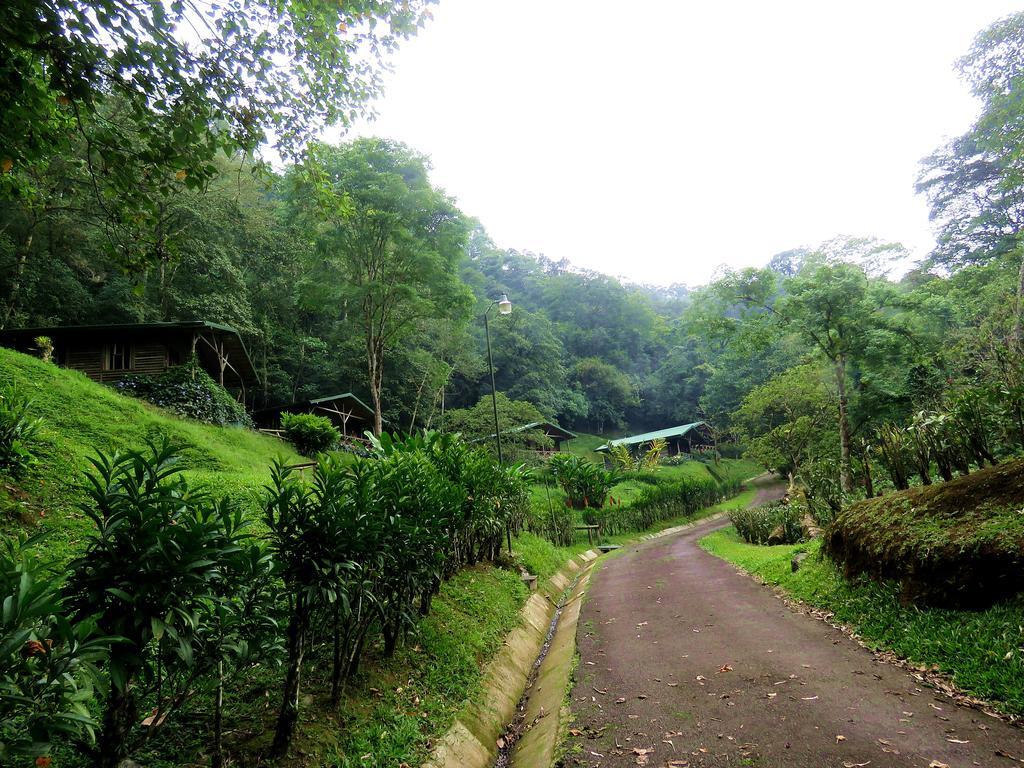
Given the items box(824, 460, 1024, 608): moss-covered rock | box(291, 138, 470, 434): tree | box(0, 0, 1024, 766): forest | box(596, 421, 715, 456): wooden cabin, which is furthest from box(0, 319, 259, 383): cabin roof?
box(596, 421, 715, 456): wooden cabin

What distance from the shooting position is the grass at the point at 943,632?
3826mm

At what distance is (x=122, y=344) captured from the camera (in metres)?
20.3

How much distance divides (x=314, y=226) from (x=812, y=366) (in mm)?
24866

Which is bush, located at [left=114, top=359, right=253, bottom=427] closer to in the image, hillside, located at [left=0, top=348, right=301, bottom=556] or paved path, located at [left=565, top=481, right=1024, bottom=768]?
hillside, located at [left=0, top=348, right=301, bottom=556]

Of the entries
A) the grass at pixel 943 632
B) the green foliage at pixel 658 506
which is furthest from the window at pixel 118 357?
the grass at pixel 943 632

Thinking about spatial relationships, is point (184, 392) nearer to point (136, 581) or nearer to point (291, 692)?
point (291, 692)

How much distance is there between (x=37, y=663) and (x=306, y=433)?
63.3ft

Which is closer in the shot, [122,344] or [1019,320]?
[1019,320]

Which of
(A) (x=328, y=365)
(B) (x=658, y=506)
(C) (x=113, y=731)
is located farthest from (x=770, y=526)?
(A) (x=328, y=365)

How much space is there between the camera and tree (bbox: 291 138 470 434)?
821 inches

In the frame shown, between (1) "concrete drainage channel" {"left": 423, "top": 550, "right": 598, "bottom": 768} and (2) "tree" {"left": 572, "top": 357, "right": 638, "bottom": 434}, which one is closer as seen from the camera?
(1) "concrete drainage channel" {"left": 423, "top": 550, "right": 598, "bottom": 768}

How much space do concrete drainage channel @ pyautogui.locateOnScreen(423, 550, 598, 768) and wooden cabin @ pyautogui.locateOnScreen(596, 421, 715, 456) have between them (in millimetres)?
34904

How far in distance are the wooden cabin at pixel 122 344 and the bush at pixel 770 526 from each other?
19715mm

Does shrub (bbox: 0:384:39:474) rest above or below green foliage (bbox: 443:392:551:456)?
below
